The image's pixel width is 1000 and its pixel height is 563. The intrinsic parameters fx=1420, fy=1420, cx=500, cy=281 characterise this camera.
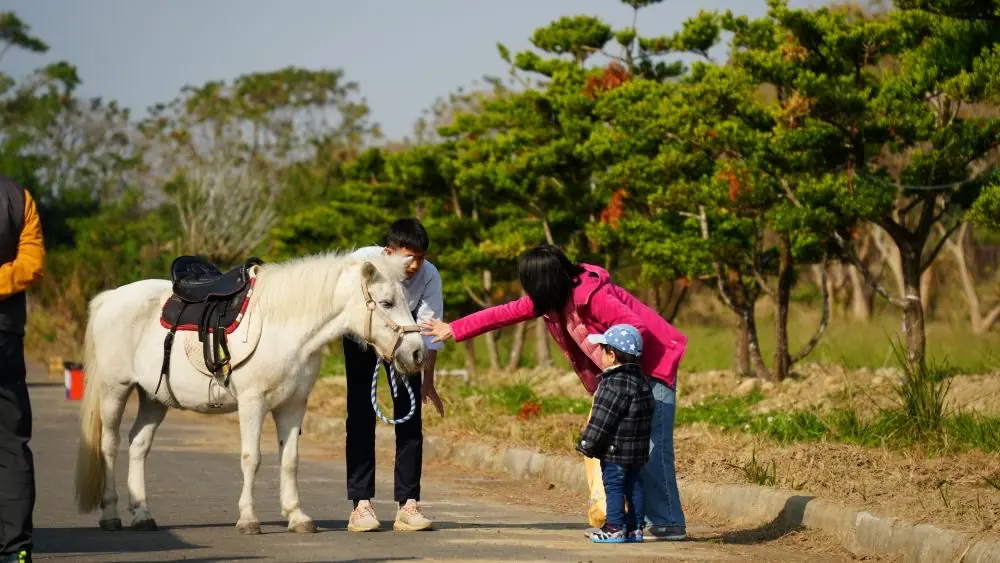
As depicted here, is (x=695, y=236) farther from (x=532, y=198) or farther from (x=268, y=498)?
(x=268, y=498)

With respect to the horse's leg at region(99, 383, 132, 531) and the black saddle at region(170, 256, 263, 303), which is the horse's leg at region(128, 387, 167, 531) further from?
the black saddle at region(170, 256, 263, 303)

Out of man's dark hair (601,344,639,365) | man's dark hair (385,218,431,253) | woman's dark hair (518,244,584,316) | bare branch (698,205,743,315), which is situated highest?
bare branch (698,205,743,315)

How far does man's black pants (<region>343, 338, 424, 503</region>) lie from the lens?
8.62 metres

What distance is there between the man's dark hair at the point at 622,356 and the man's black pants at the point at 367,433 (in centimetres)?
134

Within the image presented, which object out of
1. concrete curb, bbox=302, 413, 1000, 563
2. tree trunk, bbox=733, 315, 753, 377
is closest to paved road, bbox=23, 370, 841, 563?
concrete curb, bbox=302, 413, 1000, 563

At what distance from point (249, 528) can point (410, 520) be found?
0.97m

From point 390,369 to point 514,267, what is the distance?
20.1 meters

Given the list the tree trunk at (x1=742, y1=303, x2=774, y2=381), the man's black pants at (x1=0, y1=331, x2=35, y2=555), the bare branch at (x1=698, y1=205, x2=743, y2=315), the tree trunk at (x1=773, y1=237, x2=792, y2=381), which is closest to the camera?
the man's black pants at (x1=0, y1=331, x2=35, y2=555)

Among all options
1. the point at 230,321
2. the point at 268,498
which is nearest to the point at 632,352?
the point at 230,321

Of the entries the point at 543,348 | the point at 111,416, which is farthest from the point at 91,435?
the point at 543,348

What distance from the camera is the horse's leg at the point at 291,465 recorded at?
841 centimetres

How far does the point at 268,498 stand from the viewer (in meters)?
10.6

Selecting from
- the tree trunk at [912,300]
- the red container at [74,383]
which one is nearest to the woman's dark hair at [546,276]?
the tree trunk at [912,300]

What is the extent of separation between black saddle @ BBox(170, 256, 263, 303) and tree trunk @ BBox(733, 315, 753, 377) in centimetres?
1436
